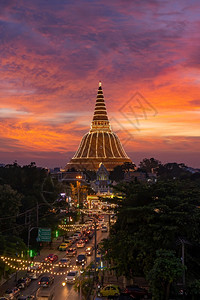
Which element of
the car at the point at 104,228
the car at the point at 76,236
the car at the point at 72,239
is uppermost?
the car at the point at 104,228

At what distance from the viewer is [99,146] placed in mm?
111625

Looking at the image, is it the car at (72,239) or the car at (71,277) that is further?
the car at (72,239)

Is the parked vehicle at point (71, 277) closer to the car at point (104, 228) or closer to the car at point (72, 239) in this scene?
the car at point (72, 239)

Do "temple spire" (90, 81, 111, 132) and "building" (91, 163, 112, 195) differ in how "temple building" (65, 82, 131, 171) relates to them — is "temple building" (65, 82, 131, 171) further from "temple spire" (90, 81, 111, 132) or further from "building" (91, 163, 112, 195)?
"building" (91, 163, 112, 195)

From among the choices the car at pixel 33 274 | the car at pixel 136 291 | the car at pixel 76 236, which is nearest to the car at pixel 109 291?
the car at pixel 136 291

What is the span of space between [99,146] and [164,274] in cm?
Result: 9340

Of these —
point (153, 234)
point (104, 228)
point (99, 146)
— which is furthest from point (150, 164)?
point (153, 234)

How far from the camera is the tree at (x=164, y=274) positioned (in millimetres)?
18516

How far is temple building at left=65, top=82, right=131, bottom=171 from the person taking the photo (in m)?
109

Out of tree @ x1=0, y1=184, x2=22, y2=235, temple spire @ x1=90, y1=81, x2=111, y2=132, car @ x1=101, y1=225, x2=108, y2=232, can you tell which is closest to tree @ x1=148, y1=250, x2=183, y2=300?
tree @ x1=0, y1=184, x2=22, y2=235

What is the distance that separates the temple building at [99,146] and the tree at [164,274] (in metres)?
88.7

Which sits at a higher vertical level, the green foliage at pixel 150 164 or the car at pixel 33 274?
the green foliage at pixel 150 164

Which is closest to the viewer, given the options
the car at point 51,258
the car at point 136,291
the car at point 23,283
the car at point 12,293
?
the car at point 136,291

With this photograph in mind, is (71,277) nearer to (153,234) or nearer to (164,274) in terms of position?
(153,234)
